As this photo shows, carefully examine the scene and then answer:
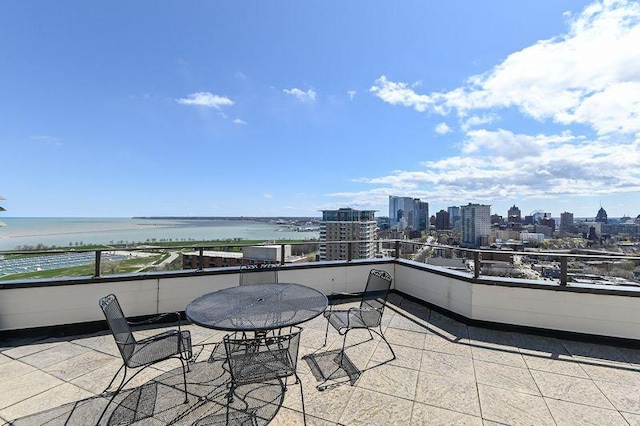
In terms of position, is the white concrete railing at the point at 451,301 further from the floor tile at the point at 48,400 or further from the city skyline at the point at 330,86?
the floor tile at the point at 48,400

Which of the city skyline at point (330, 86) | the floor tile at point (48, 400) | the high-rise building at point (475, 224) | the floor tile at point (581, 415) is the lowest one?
the floor tile at point (48, 400)

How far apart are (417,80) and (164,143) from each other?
12189 mm

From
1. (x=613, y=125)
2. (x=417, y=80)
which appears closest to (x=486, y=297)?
(x=417, y=80)

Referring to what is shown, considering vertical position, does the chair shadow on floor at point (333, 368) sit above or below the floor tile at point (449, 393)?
below

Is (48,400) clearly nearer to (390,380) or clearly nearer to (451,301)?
(390,380)

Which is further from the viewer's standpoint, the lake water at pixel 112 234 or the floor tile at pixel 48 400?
the lake water at pixel 112 234

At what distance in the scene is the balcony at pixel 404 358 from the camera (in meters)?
1.97

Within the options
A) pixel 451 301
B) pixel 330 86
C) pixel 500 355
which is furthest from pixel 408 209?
pixel 500 355

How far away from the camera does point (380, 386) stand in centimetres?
229

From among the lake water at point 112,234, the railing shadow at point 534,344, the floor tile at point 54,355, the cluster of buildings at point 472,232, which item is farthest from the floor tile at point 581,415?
the floor tile at point 54,355

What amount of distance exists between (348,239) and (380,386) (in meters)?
3.10

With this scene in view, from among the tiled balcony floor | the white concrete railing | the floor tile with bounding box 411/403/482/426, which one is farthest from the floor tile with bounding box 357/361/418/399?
the white concrete railing

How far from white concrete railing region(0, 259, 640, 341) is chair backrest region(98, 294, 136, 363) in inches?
66.0

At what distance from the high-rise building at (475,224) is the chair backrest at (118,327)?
4.40m
